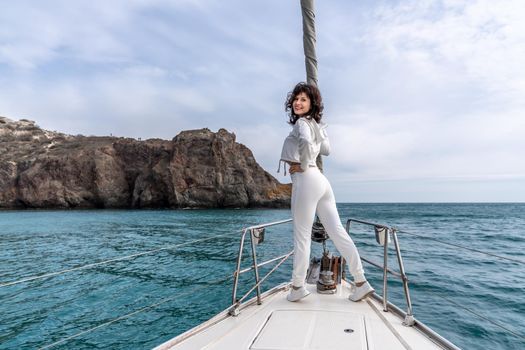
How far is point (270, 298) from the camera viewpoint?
10.9ft

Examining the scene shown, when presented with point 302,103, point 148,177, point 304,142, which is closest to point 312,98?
point 302,103

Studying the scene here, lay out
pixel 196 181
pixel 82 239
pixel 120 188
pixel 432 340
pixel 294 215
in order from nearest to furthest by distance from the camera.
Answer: pixel 432 340 → pixel 294 215 → pixel 82 239 → pixel 196 181 → pixel 120 188

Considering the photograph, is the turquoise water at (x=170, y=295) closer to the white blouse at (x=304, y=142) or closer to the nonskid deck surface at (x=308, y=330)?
the nonskid deck surface at (x=308, y=330)

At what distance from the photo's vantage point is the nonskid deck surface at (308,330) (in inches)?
81.7

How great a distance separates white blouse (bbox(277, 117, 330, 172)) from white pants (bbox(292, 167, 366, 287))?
0.13 meters

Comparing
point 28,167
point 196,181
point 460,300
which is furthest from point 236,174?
point 460,300

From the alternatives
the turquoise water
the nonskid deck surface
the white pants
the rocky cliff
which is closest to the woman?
the white pants

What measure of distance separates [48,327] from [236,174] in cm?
5475

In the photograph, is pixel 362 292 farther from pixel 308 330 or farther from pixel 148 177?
pixel 148 177

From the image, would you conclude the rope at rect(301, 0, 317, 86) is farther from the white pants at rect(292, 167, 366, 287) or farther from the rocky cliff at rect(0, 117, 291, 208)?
the rocky cliff at rect(0, 117, 291, 208)

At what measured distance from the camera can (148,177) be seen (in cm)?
6153

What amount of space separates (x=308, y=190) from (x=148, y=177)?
206 ft

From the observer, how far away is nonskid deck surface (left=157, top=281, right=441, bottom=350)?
2076 millimetres

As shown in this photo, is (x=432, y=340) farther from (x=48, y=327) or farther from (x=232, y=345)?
(x=48, y=327)
